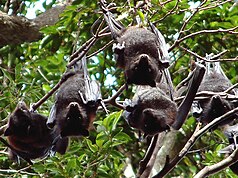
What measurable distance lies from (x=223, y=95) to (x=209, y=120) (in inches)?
10.3

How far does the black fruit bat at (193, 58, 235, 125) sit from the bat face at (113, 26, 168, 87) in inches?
30.7

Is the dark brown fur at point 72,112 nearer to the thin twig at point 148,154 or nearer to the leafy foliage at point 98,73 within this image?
the thin twig at point 148,154

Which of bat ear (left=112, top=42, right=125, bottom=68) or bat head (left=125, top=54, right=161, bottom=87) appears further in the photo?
bat ear (left=112, top=42, right=125, bottom=68)

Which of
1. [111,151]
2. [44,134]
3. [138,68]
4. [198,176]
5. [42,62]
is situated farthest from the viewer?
[42,62]

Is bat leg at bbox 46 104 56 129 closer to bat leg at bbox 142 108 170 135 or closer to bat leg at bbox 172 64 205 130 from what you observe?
bat leg at bbox 142 108 170 135

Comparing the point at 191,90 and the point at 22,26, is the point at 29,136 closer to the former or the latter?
the point at 191,90

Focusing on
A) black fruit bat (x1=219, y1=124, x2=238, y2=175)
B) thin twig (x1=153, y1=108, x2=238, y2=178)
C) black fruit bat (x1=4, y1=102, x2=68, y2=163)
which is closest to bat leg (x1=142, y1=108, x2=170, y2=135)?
thin twig (x1=153, y1=108, x2=238, y2=178)

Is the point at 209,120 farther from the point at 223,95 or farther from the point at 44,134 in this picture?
the point at 44,134

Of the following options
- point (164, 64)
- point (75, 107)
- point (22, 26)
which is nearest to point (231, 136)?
point (164, 64)

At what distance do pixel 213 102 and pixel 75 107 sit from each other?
98 centimetres

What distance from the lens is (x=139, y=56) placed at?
2.94 metres

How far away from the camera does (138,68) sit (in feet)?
9.52

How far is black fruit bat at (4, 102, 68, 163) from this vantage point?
3.59 meters

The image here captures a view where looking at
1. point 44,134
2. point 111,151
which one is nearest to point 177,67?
point 111,151
